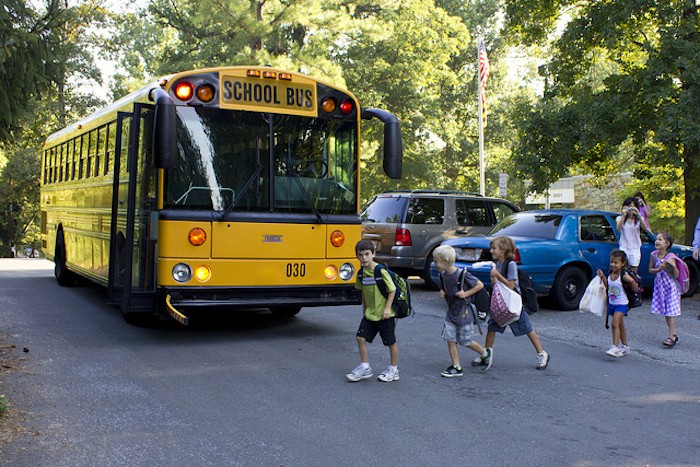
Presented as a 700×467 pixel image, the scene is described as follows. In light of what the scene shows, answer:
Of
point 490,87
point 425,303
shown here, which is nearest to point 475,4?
point 490,87

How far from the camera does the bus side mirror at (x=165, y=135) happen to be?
7613mm

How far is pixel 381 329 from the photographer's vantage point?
6824 millimetres

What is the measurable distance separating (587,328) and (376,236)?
17.2ft

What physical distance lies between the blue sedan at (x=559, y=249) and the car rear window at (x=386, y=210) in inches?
78.9

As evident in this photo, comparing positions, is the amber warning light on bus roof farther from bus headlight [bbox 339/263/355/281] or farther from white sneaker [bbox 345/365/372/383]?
white sneaker [bbox 345/365/372/383]

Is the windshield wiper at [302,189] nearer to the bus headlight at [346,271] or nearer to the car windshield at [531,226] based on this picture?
the bus headlight at [346,271]

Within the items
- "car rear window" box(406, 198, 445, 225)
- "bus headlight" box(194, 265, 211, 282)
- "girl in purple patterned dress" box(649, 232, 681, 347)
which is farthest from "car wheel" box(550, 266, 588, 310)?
"bus headlight" box(194, 265, 211, 282)

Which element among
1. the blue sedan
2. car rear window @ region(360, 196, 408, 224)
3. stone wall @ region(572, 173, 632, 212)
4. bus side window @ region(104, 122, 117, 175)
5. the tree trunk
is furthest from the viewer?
stone wall @ region(572, 173, 632, 212)

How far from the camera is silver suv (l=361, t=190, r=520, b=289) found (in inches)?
569

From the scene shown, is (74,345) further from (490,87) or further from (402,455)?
(490,87)

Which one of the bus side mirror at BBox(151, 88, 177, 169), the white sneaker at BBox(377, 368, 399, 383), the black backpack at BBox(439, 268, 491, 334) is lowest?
the white sneaker at BBox(377, 368, 399, 383)

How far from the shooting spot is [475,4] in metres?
40.7

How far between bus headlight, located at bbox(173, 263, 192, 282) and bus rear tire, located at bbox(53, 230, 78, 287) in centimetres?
653

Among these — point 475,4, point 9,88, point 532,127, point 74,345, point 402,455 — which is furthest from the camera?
point 475,4
